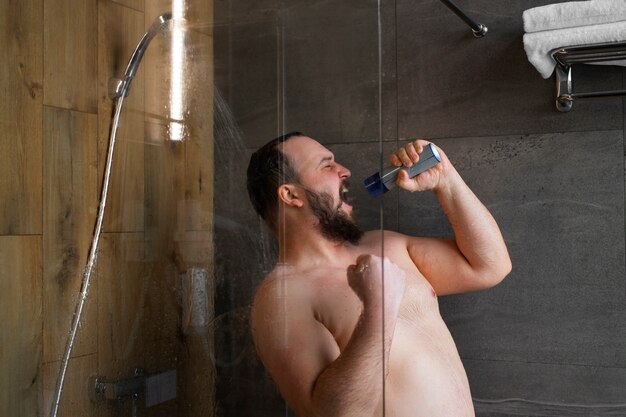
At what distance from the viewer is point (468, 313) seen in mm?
1745

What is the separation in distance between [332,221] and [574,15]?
800 mm

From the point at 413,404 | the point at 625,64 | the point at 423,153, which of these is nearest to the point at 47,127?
the point at 423,153

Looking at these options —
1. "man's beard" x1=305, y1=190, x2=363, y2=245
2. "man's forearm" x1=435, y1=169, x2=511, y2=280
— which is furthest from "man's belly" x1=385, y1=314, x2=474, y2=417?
"man's beard" x1=305, y1=190, x2=363, y2=245

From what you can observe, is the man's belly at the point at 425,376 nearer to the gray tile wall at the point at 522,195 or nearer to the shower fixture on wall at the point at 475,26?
the gray tile wall at the point at 522,195

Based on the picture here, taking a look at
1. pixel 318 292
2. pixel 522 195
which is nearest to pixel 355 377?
pixel 318 292

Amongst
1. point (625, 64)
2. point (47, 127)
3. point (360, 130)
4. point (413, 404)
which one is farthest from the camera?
point (625, 64)

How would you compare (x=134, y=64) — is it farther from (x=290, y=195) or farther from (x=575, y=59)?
(x=575, y=59)

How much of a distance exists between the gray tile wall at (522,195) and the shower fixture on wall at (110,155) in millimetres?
648

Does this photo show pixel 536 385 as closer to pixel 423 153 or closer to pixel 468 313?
pixel 468 313

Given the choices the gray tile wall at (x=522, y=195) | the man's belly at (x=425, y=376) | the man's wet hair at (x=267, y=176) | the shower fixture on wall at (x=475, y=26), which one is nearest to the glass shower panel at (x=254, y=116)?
the man's wet hair at (x=267, y=176)

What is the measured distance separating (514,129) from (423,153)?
448 millimetres

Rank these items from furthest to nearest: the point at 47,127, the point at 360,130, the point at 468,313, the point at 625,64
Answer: the point at 468,313 → the point at 625,64 → the point at 360,130 → the point at 47,127

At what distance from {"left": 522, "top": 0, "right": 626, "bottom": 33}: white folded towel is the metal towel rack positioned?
0.05 meters

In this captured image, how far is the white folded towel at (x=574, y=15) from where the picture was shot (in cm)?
144
